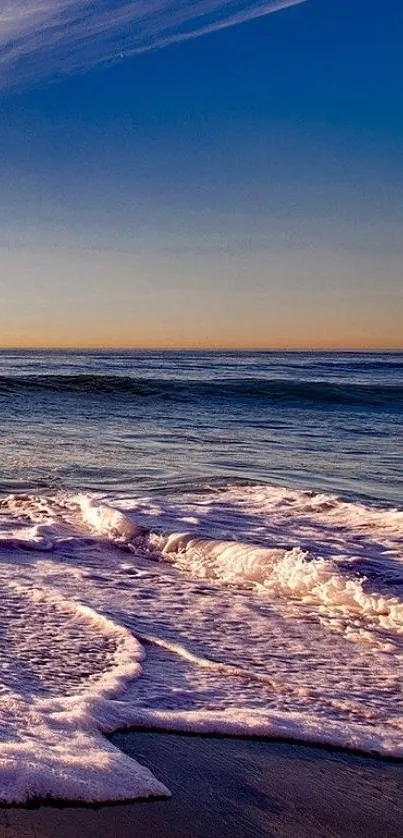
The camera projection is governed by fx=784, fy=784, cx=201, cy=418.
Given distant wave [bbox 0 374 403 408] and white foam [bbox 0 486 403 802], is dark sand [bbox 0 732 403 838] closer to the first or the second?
white foam [bbox 0 486 403 802]

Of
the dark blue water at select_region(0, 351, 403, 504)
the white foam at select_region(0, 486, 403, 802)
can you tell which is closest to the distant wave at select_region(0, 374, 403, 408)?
the dark blue water at select_region(0, 351, 403, 504)

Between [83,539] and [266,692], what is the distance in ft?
9.83

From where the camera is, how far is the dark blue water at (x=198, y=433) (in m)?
8.70

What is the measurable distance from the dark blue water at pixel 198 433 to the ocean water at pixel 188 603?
0.08 m

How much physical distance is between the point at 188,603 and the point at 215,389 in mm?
18712

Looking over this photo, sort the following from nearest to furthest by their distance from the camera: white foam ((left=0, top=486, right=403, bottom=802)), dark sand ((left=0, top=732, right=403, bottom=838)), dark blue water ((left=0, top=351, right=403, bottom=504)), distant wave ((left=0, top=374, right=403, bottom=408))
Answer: dark sand ((left=0, top=732, right=403, bottom=838)) < white foam ((left=0, top=486, right=403, bottom=802)) < dark blue water ((left=0, top=351, right=403, bottom=504)) < distant wave ((left=0, top=374, right=403, bottom=408))

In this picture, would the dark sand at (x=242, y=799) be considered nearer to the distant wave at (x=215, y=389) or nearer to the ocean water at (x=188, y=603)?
the ocean water at (x=188, y=603)

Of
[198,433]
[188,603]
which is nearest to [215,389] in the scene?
[198,433]

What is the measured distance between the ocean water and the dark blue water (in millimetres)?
78

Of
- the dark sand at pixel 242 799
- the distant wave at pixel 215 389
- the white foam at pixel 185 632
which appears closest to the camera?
the dark sand at pixel 242 799

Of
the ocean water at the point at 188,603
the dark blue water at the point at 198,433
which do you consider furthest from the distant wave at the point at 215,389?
the ocean water at the point at 188,603

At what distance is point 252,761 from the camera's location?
2707 millimetres

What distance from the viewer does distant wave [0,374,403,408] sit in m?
21.4

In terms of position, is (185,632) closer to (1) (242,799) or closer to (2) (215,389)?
(1) (242,799)
